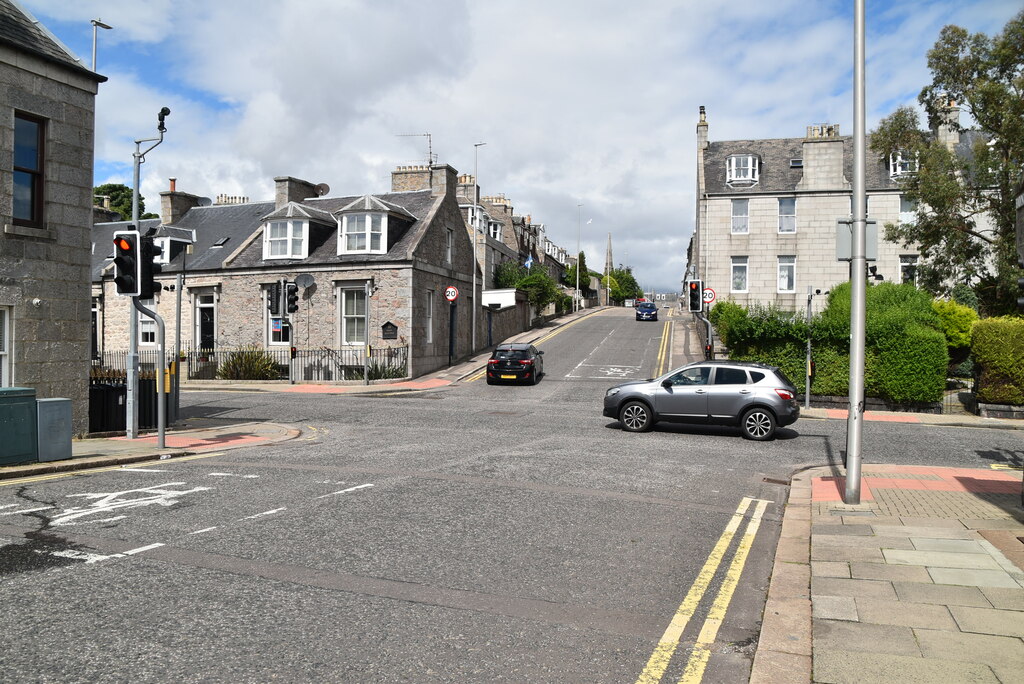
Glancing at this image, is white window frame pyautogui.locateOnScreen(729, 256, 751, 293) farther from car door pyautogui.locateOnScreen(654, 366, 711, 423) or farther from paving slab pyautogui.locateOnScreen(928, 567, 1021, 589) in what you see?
paving slab pyautogui.locateOnScreen(928, 567, 1021, 589)

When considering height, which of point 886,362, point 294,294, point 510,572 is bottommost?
point 510,572

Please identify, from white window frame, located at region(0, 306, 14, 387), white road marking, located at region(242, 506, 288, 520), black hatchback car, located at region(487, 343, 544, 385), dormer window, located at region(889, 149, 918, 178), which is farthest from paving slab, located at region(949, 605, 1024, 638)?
dormer window, located at region(889, 149, 918, 178)

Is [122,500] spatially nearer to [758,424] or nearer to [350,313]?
[758,424]

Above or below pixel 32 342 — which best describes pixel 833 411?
below

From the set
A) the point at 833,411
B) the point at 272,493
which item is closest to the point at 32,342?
the point at 272,493

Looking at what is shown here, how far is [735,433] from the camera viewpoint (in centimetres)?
1653

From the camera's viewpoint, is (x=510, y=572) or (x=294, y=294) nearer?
(x=510, y=572)

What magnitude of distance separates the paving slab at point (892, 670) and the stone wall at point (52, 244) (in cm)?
1369

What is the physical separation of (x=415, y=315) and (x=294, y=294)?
553 cm

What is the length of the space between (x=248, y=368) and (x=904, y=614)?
1174 inches

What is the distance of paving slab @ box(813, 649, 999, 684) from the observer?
4008mm

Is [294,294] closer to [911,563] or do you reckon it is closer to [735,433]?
[735,433]

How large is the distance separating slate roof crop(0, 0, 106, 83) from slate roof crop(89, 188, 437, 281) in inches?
712

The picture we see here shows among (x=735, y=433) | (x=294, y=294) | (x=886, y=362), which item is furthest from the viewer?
(x=294, y=294)
